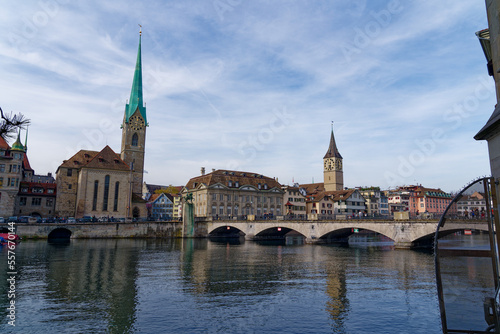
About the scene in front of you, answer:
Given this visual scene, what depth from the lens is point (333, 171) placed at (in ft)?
425

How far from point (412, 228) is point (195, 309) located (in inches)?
1294

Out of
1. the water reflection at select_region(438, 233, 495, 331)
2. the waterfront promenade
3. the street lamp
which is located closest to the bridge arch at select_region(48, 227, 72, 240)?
the waterfront promenade

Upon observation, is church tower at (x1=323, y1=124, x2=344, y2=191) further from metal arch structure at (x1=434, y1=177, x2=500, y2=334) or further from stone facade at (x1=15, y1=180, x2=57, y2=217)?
metal arch structure at (x1=434, y1=177, x2=500, y2=334)

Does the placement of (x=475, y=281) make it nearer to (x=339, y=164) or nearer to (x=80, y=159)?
(x=80, y=159)

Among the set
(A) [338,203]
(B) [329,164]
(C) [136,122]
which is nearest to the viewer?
(C) [136,122]

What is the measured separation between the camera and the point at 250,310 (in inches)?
576

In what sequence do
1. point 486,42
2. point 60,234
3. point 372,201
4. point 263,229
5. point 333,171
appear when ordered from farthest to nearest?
point 333,171
point 372,201
point 60,234
point 263,229
point 486,42

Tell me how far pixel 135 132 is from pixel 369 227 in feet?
236

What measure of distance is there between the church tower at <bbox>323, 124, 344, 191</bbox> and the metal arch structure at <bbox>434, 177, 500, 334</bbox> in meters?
124

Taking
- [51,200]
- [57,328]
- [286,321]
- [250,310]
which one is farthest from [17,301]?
[51,200]

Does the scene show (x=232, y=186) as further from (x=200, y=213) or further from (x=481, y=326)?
(x=481, y=326)

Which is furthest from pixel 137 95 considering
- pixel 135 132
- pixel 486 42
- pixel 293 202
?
pixel 486 42

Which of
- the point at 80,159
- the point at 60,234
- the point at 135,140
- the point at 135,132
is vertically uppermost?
the point at 135,132

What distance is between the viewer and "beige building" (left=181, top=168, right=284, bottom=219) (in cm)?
8575
